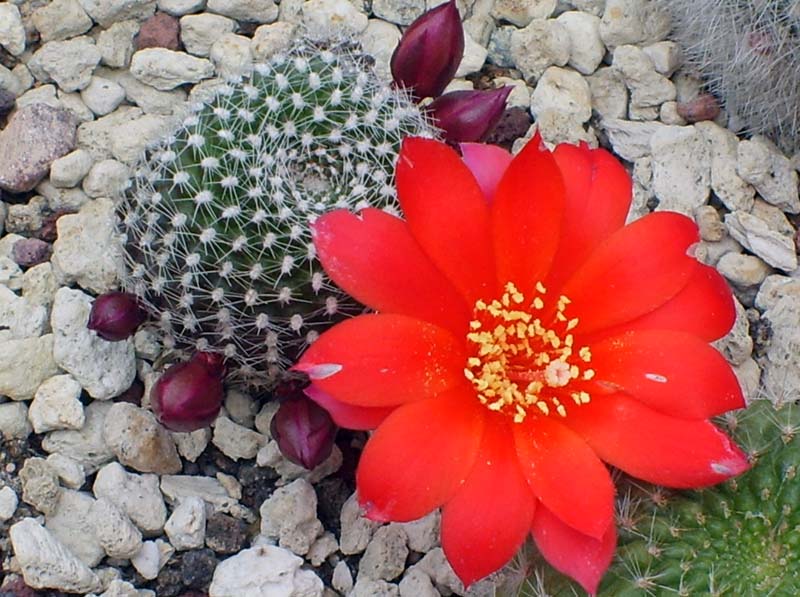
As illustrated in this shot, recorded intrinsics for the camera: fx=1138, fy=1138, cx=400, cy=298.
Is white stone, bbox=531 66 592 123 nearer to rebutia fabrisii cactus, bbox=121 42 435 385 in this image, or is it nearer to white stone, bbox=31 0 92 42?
rebutia fabrisii cactus, bbox=121 42 435 385

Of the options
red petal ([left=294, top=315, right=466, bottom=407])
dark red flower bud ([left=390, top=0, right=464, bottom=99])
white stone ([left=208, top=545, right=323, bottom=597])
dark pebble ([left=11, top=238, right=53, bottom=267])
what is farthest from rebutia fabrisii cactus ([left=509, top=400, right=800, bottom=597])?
dark pebble ([left=11, top=238, right=53, bottom=267])

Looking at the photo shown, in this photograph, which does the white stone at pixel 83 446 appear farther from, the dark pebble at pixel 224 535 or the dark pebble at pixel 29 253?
the dark pebble at pixel 29 253

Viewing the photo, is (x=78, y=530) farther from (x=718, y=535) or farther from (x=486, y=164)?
(x=718, y=535)

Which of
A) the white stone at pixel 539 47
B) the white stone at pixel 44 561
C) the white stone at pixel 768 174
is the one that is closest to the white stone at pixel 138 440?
the white stone at pixel 44 561

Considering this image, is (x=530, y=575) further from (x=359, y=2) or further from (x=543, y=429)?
(x=359, y=2)

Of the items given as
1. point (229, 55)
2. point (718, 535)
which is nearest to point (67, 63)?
point (229, 55)

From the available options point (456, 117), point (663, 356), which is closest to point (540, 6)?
point (456, 117)
